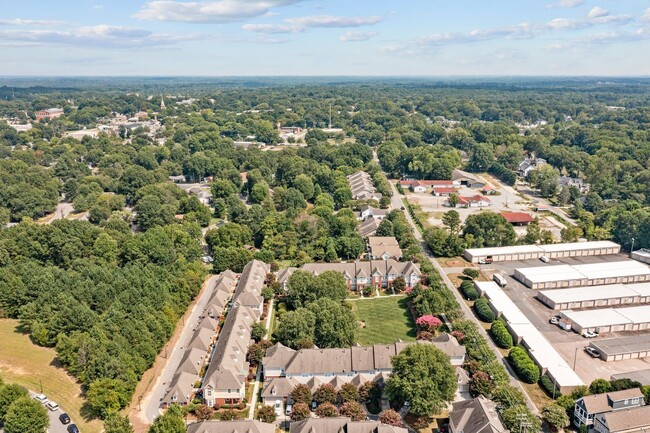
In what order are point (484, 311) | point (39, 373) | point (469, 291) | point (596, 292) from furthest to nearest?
point (469, 291), point (596, 292), point (484, 311), point (39, 373)

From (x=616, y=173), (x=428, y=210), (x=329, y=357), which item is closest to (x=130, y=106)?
(x=428, y=210)

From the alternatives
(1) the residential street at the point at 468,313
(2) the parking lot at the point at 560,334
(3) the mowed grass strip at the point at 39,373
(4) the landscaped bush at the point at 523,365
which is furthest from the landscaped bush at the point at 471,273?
(3) the mowed grass strip at the point at 39,373

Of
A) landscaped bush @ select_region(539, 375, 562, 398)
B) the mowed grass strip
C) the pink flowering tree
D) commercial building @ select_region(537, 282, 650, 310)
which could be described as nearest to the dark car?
landscaped bush @ select_region(539, 375, 562, 398)

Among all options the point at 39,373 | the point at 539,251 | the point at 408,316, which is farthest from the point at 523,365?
the point at 39,373

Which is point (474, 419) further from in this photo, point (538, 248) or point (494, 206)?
point (494, 206)

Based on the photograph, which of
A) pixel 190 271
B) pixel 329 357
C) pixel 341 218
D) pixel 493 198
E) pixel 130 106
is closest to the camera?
pixel 329 357

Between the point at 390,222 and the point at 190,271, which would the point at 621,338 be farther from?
the point at 190,271
